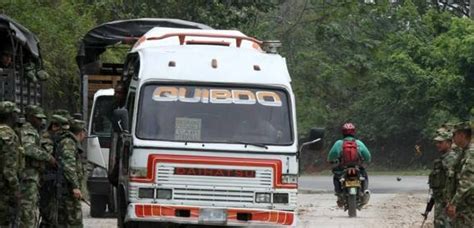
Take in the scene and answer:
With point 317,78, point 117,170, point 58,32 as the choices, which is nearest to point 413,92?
point 317,78

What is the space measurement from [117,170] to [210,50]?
6.95 ft

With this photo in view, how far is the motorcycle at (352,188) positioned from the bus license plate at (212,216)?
5.73 meters

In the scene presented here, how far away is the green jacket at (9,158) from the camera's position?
1138 cm

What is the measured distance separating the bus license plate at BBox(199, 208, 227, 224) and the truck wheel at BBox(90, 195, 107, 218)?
16.9 ft

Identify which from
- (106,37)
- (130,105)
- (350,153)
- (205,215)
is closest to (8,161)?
(205,215)

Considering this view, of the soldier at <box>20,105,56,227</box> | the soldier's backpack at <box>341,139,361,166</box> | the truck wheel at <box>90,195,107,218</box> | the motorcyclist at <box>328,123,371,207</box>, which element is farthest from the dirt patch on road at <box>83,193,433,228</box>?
the soldier at <box>20,105,56,227</box>

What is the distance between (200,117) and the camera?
45.3 ft

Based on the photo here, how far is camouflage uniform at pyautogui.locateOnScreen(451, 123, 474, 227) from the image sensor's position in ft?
36.5

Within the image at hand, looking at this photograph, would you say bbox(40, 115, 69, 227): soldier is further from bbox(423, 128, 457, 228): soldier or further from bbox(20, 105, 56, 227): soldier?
bbox(423, 128, 457, 228): soldier

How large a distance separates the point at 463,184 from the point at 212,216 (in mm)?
3335

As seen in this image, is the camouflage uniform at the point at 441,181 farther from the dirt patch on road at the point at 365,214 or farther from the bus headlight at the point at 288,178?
the dirt patch on road at the point at 365,214

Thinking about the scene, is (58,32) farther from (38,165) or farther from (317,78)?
(317,78)

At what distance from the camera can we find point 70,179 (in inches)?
531

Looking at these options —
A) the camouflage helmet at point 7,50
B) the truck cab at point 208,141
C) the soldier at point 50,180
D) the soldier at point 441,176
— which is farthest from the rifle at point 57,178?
the soldier at point 441,176
